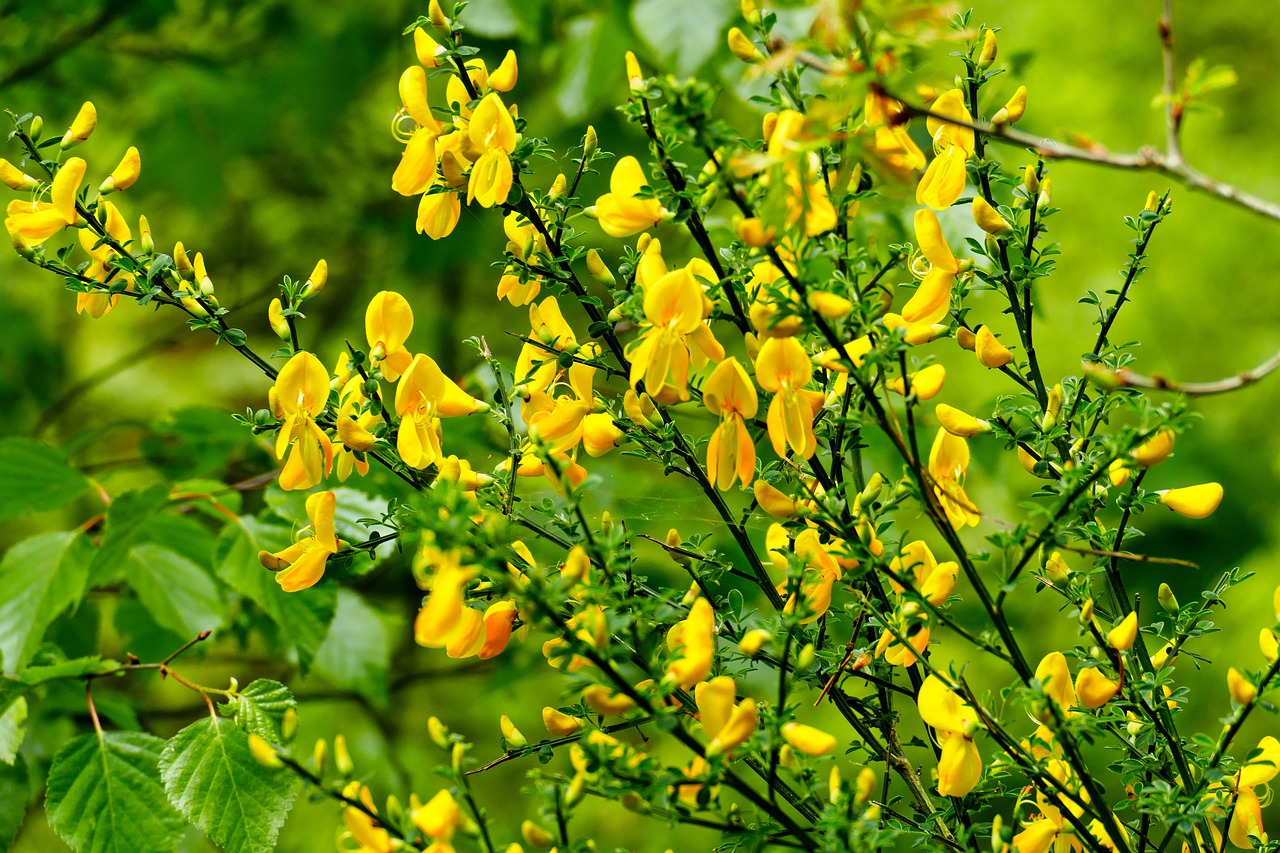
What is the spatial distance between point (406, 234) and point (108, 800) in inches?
50.2

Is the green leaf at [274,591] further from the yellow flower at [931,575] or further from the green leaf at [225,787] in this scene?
the yellow flower at [931,575]

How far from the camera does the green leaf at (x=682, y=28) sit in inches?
40.6

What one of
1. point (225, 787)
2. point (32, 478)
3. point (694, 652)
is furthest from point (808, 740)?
point (32, 478)

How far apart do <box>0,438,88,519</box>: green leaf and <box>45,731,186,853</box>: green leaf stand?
0.29 m

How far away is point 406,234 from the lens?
1.79 m

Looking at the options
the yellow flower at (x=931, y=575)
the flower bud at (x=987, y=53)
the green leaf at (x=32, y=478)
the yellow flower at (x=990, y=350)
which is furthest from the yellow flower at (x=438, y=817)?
the green leaf at (x=32, y=478)

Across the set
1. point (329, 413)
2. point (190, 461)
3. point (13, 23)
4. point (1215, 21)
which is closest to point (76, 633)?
point (190, 461)

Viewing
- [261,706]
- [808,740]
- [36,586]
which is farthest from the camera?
[36,586]

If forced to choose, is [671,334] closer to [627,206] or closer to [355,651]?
[627,206]

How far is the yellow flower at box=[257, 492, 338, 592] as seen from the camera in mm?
467

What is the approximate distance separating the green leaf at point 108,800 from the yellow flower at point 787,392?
1.57 feet

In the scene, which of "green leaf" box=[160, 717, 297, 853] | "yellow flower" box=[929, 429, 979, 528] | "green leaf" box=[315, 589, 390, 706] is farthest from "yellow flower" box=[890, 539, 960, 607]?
"green leaf" box=[315, 589, 390, 706]

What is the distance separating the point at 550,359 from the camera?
0.51 meters

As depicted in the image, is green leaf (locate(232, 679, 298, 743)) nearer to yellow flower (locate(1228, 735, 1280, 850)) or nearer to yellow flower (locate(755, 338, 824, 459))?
yellow flower (locate(755, 338, 824, 459))
